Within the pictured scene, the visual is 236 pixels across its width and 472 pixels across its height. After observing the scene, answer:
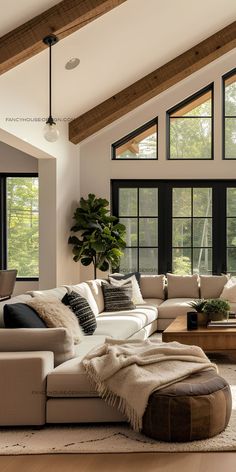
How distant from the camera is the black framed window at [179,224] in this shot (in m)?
9.98

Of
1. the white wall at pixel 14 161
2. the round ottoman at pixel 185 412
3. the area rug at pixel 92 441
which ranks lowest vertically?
the area rug at pixel 92 441

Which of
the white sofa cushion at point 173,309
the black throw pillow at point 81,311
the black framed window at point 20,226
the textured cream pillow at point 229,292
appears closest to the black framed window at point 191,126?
the black framed window at point 20,226

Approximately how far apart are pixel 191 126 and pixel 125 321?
450 centimetres

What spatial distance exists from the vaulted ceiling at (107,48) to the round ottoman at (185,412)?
339 centimetres

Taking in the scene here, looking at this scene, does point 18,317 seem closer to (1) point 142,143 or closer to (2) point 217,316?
(2) point 217,316

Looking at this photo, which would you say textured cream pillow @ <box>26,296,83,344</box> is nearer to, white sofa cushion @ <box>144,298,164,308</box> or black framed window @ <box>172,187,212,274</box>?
white sofa cushion @ <box>144,298,164,308</box>

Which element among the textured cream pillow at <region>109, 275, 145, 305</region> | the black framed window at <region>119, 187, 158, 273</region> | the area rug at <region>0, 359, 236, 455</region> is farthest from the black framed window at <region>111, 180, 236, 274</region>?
the area rug at <region>0, 359, 236, 455</region>

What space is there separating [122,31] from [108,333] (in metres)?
3.47

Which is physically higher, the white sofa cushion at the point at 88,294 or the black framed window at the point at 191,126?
the black framed window at the point at 191,126

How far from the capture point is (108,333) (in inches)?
230

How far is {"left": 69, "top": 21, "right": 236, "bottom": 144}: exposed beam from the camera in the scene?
898 cm

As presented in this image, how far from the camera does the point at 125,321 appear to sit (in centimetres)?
668

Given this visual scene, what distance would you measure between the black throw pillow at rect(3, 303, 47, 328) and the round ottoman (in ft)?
3.89

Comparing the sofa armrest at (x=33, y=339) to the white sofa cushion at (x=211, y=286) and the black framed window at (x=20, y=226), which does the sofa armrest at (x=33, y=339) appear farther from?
the black framed window at (x=20, y=226)
